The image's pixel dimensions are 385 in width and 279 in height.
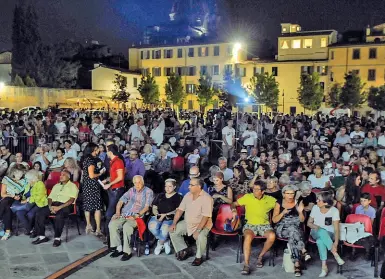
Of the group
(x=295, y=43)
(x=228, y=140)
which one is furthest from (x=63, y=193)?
(x=295, y=43)

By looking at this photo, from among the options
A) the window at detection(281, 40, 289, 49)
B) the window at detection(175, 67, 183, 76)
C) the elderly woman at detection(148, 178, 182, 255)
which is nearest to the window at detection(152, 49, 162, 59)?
the window at detection(175, 67, 183, 76)

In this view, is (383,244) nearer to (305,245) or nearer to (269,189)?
(305,245)

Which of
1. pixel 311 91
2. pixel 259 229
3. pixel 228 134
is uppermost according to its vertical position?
pixel 311 91

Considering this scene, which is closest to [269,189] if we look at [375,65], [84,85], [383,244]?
[383,244]

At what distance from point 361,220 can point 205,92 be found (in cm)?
4480

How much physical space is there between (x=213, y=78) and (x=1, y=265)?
50.9 m

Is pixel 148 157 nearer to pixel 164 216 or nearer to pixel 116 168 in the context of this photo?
pixel 116 168

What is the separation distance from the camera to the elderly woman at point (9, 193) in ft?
26.5

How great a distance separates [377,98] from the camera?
45125mm

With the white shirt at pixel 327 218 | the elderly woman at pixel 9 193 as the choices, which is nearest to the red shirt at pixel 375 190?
the white shirt at pixel 327 218

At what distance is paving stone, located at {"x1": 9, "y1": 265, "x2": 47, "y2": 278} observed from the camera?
6.32 metres

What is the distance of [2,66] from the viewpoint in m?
60.2

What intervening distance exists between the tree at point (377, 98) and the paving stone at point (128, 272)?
1680 inches

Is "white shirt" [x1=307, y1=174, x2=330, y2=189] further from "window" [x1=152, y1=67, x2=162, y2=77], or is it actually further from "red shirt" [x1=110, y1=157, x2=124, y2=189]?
"window" [x1=152, y1=67, x2=162, y2=77]
